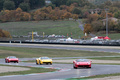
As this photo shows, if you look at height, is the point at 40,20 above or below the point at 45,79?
above

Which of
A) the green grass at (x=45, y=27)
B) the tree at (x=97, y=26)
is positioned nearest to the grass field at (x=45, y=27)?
the green grass at (x=45, y=27)

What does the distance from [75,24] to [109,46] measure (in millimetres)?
90709

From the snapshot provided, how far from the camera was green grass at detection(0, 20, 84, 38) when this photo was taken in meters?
147

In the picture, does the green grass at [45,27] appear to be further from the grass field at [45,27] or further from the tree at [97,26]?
the tree at [97,26]

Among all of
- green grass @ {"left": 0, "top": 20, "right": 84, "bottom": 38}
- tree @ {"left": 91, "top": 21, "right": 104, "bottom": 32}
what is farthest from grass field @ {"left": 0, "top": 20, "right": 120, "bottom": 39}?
tree @ {"left": 91, "top": 21, "right": 104, "bottom": 32}

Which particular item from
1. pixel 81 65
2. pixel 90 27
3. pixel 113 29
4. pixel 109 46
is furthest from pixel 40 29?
pixel 81 65

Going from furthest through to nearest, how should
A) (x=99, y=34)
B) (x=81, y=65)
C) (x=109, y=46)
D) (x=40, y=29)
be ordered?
(x=40, y=29) → (x=99, y=34) → (x=109, y=46) → (x=81, y=65)

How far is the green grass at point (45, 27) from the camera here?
482 ft

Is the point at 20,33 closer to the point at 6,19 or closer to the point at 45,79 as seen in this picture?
the point at 6,19

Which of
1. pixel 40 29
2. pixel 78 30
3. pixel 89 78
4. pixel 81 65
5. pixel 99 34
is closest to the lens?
pixel 89 78

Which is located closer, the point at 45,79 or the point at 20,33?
the point at 45,79

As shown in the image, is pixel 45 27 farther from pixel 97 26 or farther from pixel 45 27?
pixel 97 26

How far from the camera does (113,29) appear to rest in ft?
408

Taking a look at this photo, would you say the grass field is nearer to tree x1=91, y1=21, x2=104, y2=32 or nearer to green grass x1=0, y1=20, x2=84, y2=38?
green grass x1=0, y1=20, x2=84, y2=38
